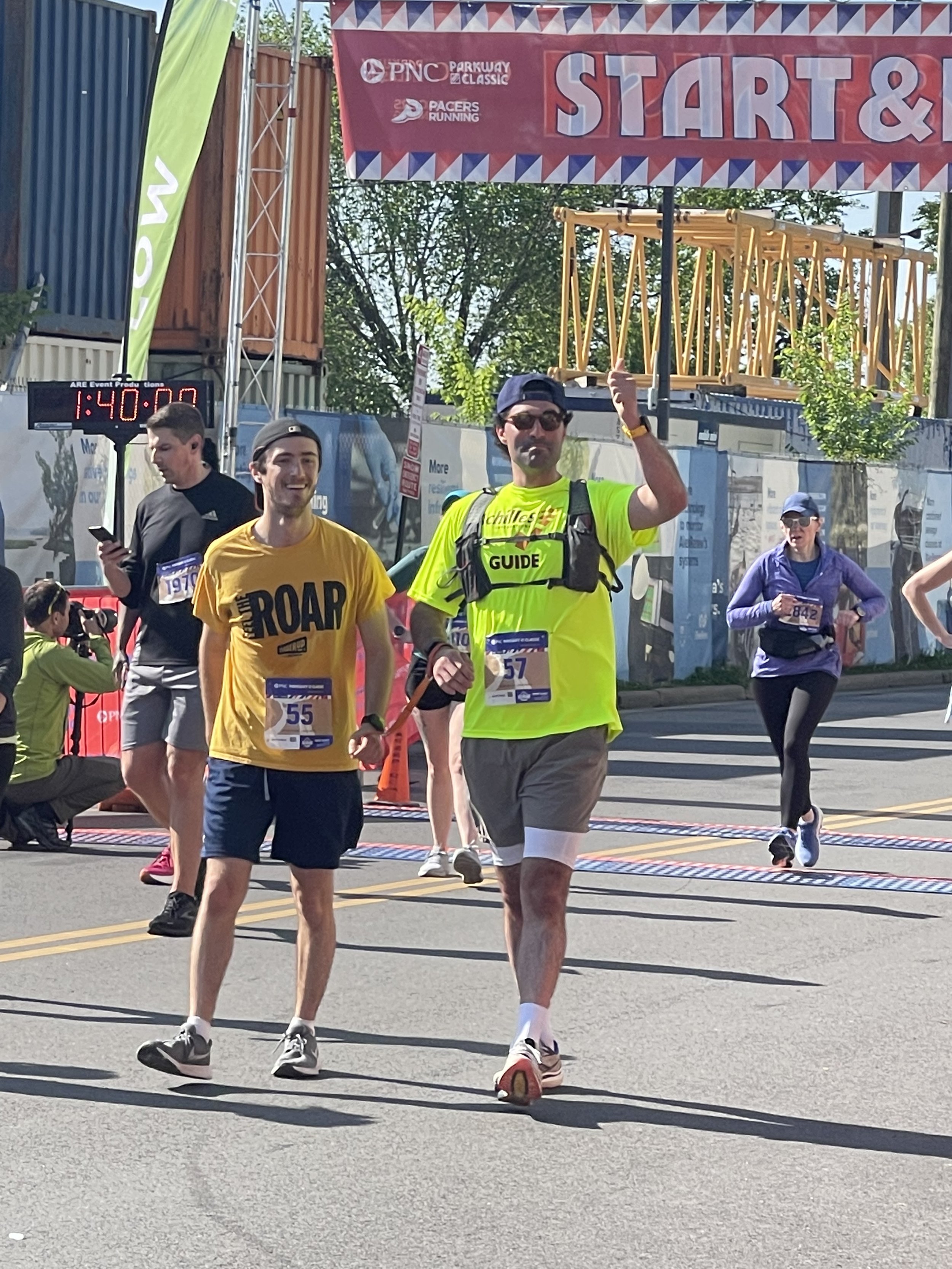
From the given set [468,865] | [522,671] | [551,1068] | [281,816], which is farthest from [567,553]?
[468,865]

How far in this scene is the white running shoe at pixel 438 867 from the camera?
10.7 metres

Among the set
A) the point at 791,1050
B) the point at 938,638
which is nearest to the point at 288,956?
the point at 791,1050

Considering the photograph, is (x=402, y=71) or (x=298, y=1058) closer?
(x=298, y=1058)

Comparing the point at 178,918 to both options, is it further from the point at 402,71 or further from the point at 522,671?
→ the point at 402,71

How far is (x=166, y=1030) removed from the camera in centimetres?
716

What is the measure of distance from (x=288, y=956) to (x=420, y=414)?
972 centimetres

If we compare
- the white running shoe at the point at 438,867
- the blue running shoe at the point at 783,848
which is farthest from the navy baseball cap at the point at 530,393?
the blue running shoe at the point at 783,848

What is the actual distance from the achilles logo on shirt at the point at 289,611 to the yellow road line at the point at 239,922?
234 cm

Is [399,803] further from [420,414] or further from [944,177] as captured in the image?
[944,177]

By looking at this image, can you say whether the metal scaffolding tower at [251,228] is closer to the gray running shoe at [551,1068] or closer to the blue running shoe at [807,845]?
the blue running shoe at [807,845]

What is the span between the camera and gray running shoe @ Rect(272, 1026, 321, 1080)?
6.51 meters

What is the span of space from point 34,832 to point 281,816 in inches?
207

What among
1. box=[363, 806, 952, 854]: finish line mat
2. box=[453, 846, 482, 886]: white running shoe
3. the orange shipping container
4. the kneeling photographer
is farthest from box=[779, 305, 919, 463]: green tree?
box=[453, 846, 482, 886]: white running shoe

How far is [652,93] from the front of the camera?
2081 centimetres
